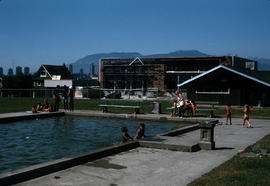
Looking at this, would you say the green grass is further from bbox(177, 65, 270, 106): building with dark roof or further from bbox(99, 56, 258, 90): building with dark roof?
bbox(99, 56, 258, 90): building with dark roof

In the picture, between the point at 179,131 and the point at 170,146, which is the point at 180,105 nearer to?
the point at 179,131

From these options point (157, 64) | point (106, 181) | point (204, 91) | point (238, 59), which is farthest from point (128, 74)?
point (106, 181)

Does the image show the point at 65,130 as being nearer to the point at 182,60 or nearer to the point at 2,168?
the point at 2,168

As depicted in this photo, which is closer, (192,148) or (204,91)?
(192,148)

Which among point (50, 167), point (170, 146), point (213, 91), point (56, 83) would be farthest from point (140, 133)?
point (56, 83)

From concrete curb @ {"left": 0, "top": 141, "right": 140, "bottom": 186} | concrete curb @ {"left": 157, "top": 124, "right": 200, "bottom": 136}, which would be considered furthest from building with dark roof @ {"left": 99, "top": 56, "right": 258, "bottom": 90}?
concrete curb @ {"left": 0, "top": 141, "right": 140, "bottom": 186}

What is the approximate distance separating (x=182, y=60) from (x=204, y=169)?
200ft

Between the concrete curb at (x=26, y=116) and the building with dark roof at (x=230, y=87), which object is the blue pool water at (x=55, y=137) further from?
the building with dark roof at (x=230, y=87)

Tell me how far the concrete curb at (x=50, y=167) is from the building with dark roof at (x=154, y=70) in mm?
55769

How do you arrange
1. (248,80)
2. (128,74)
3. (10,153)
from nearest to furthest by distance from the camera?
1. (10,153)
2. (248,80)
3. (128,74)

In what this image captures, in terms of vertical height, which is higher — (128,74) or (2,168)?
(128,74)

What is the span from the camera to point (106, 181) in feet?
25.3

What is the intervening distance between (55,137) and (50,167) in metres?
7.45

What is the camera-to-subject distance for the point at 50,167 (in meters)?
8.36
